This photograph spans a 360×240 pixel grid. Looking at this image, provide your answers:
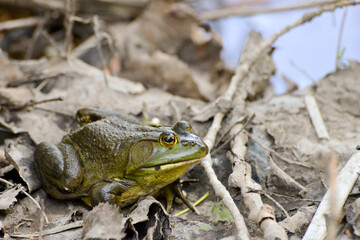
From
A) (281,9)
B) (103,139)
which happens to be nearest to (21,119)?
(103,139)

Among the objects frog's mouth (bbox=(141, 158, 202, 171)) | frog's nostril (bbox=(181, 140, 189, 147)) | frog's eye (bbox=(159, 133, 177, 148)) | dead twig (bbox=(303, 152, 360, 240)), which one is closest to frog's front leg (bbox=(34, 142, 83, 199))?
frog's mouth (bbox=(141, 158, 202, 171))

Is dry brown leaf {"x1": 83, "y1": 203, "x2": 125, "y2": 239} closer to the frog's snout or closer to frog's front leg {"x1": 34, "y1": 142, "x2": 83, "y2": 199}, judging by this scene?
frog's front leg {"x1": 34, "y1": 142, "x2": 83, "y2": 199}

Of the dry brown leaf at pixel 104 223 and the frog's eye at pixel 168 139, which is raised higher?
the frog's eye at pixel 168 139

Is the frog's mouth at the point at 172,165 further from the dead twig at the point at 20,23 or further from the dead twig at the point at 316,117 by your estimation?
the dead twig at the point at 20,23

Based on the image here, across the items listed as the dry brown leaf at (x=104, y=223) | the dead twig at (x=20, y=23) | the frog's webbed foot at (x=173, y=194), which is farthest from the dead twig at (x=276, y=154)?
the dead twig at (x=20, y=23)

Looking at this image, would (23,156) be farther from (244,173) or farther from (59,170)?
(244,173)

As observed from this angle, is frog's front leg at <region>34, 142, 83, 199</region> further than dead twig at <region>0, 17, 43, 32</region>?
No

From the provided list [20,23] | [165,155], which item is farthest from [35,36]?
[165,155]
